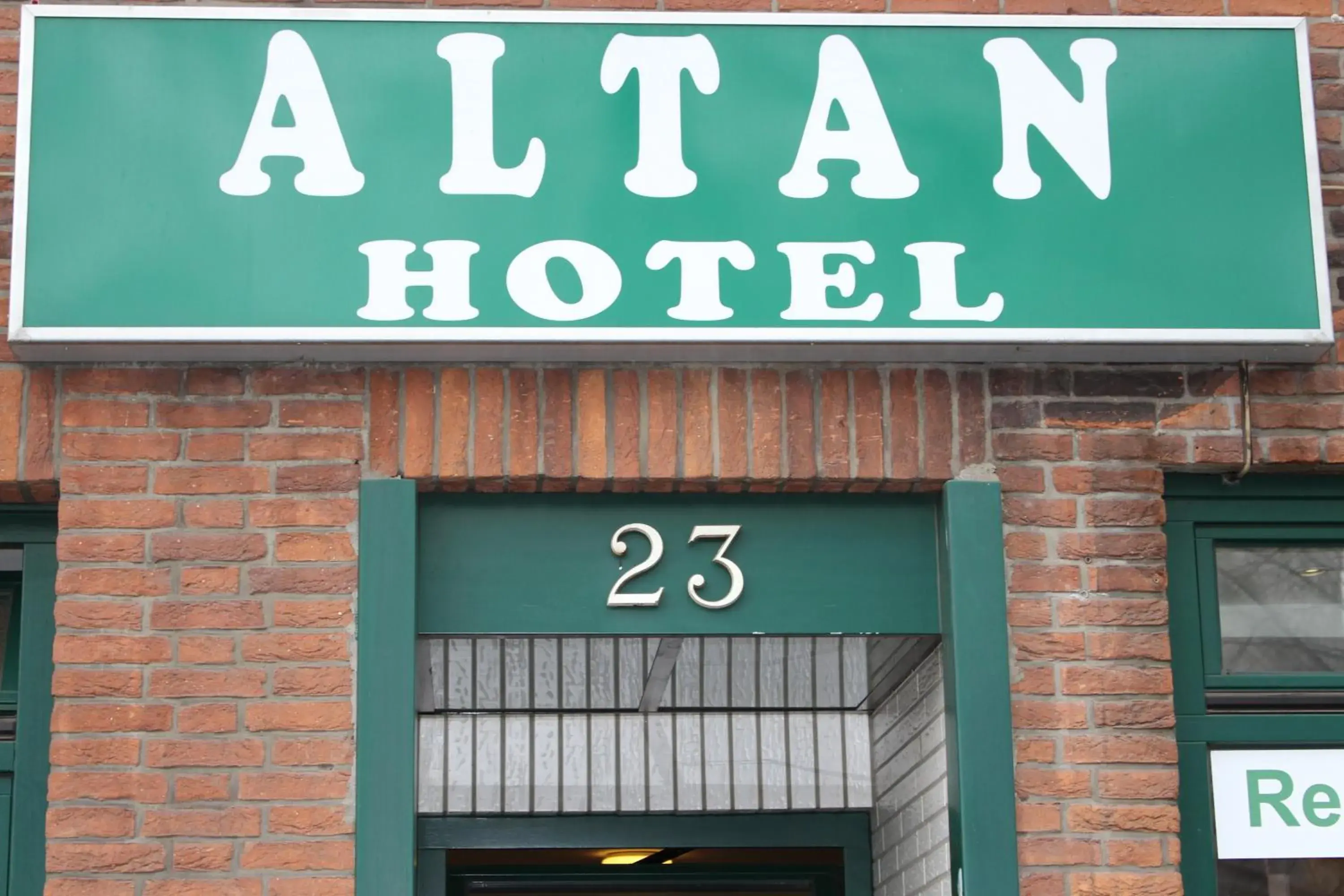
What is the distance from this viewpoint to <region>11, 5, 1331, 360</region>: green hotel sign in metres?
4.23

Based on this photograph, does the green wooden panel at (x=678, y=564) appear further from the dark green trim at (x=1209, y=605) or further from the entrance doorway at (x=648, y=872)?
the entrance doorway at (x=648, y=872)

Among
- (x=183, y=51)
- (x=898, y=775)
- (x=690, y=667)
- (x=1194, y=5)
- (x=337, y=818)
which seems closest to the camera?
(x=337, y=818)

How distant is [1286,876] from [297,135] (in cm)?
313

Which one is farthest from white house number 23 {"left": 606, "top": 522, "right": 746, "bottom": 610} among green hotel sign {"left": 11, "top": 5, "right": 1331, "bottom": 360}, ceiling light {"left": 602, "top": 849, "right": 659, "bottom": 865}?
ceiling light {"left": 602, "top": 849, "right": 659, "bottom": 865}

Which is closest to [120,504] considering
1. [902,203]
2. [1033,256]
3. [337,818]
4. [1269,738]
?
[337,818]

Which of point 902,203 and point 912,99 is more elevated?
point 912,99

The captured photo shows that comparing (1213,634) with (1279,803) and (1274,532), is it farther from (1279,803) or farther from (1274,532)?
(1279,803)

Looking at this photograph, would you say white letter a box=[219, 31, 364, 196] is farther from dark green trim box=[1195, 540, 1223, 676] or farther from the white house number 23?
dark green trim box=[1195, 540, 1223, 676]

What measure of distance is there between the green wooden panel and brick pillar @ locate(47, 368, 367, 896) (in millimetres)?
299

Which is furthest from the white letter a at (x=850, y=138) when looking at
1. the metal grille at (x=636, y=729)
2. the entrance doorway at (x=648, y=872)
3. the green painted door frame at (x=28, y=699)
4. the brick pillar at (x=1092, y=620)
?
the entrance doorway at (x=648, y=872)

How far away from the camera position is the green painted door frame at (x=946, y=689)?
160 inches

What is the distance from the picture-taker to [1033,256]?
4.38 metres

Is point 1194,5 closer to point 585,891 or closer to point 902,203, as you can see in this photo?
point 902,203

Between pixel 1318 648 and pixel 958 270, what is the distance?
141 cm
